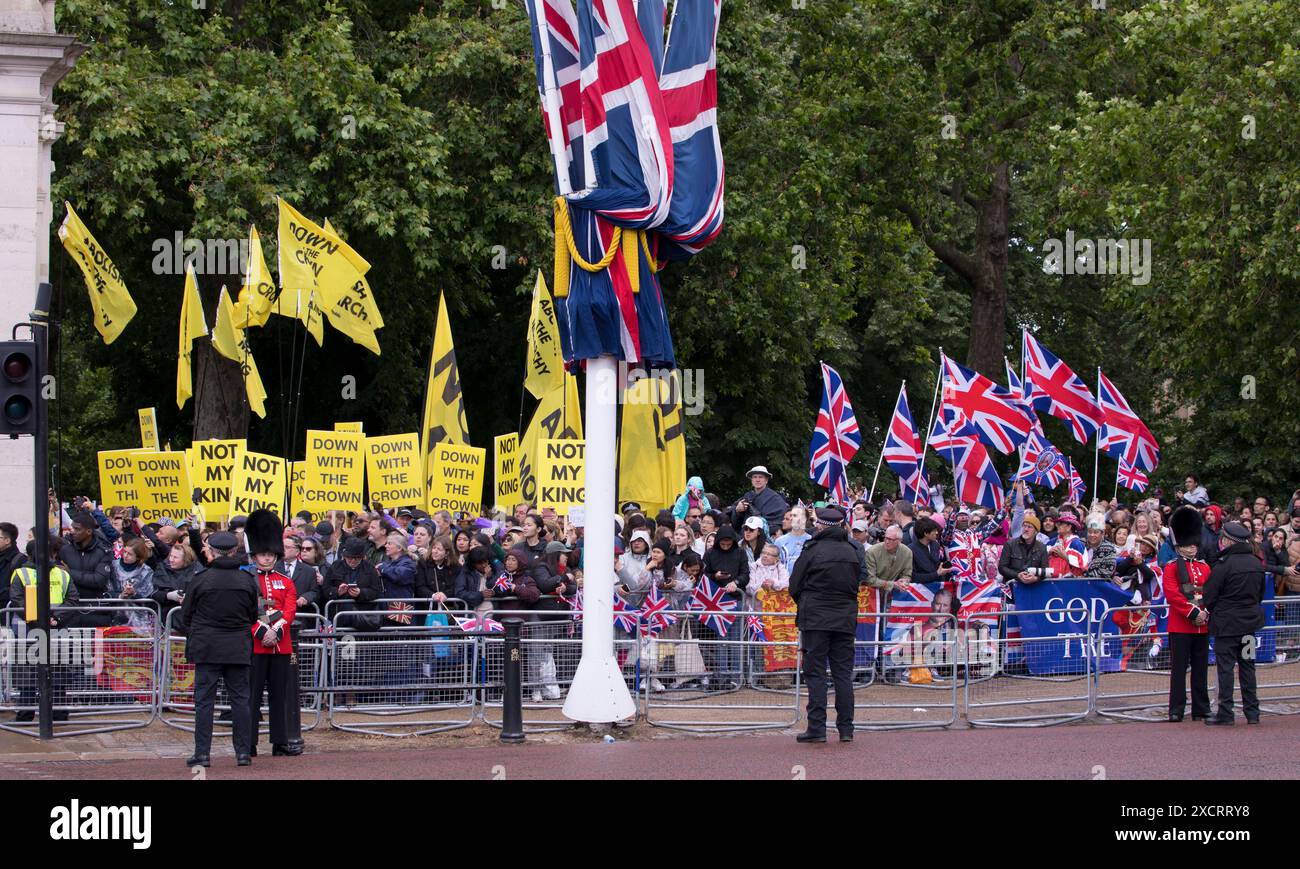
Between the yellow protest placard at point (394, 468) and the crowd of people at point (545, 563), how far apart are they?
345 mm

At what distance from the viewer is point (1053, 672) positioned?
16375 mm

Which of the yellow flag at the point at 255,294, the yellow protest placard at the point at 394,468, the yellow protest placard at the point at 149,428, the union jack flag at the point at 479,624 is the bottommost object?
the union jack flag at the point at 479,624

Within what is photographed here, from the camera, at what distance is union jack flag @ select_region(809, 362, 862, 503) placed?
2577cm

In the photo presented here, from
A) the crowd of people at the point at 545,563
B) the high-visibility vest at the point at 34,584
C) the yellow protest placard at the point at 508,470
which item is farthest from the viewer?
the yellow protest placard at the point at 508,470

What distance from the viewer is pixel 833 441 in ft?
84.9

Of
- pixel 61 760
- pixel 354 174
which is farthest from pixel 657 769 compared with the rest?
pixel 354 174

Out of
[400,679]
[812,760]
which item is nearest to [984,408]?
[400,679]

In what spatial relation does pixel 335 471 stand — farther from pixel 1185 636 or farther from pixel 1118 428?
pixel 1118 428

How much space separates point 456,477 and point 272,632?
8.25 meters

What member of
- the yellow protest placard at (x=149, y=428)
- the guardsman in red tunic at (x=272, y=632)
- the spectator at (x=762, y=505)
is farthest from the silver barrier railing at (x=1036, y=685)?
the yellow protest placard at (x=149, y=428)

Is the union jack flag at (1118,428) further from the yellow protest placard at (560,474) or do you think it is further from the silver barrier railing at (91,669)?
the silver barrier railing at (91,669)

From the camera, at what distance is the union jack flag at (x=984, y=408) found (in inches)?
1062

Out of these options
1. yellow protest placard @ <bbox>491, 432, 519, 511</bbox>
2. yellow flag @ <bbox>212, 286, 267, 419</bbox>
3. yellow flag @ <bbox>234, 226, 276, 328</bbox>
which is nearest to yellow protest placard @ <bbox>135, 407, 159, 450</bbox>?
yellow flag @ <bbox>212, 286, 267, 419</bbox>

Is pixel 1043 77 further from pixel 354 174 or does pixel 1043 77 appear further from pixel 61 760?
pixel 61 760
